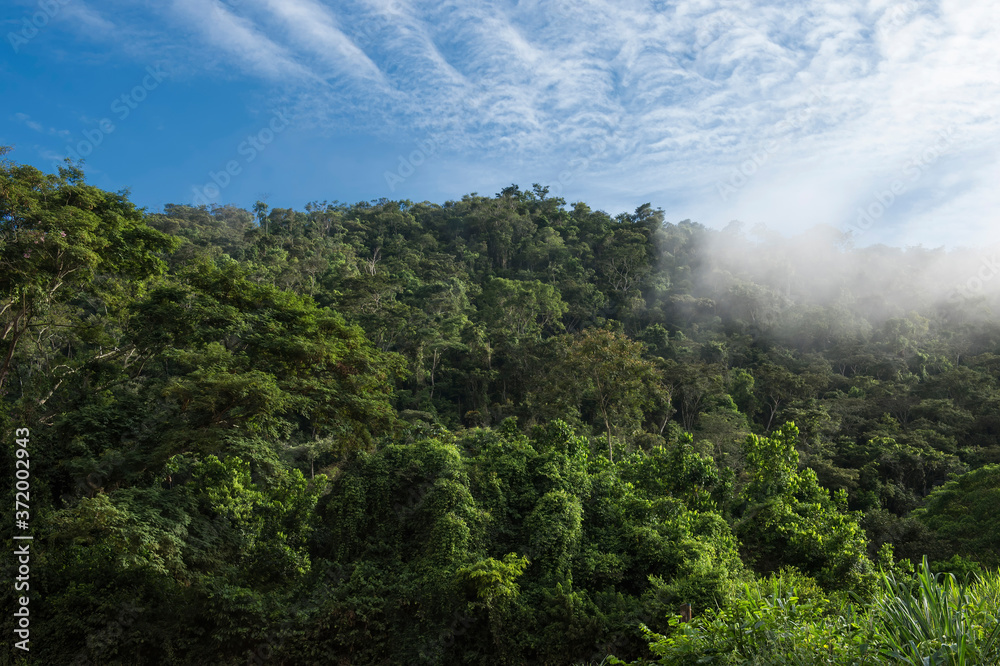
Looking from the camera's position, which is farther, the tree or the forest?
the tree

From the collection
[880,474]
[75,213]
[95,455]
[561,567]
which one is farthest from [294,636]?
[880,474]

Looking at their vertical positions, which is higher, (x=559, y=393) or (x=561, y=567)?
(x=559, y=393)

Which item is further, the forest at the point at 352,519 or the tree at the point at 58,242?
the tree at the point at 58,242

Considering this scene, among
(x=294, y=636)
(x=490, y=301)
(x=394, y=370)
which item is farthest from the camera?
(x=490, y=301)

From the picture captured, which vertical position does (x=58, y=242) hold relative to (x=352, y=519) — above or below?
above

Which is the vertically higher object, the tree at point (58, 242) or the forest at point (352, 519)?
the tree at point (58, 242)

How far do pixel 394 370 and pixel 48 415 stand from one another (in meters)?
7.00

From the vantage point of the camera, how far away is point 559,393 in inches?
754

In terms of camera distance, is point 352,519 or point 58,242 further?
point 352,519

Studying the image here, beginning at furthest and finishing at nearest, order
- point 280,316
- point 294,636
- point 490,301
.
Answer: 1. point 490,301
2. point 280,316
3. point 294,636

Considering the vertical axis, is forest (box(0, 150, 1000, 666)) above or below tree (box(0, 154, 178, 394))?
below

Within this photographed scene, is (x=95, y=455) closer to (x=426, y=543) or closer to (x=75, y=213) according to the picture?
(x=75, y=213)

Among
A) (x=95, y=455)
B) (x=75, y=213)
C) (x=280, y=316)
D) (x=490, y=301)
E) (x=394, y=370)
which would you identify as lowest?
(x=95, y=455)

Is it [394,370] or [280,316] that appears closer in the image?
[280,316]
